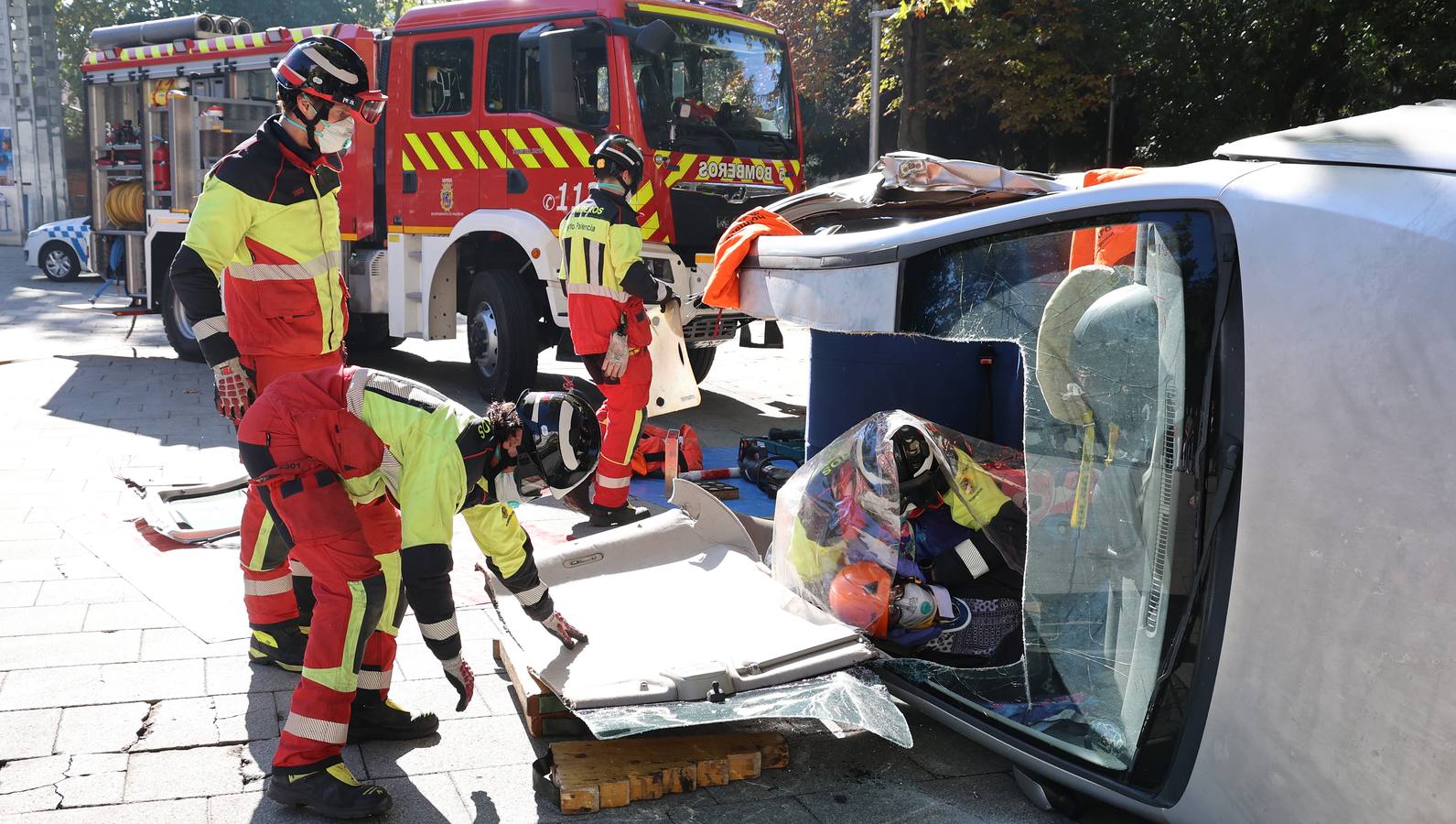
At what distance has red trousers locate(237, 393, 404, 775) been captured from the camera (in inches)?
117

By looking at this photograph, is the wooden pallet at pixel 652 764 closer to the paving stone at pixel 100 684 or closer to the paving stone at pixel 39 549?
the paving stone at pixel 100 684

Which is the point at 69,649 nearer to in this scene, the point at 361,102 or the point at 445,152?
the point at 361,102

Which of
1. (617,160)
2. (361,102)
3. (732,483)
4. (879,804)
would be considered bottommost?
(879,804)

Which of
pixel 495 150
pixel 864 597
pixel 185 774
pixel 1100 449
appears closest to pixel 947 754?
pixel 864 597

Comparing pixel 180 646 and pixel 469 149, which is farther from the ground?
pixel 469 149

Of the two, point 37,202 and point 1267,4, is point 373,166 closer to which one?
point 1267,4

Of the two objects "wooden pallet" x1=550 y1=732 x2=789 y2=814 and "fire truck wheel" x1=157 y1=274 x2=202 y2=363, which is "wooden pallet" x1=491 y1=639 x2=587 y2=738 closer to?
"wooden pallet" x1=550 y1=732 x2=789 y2=814

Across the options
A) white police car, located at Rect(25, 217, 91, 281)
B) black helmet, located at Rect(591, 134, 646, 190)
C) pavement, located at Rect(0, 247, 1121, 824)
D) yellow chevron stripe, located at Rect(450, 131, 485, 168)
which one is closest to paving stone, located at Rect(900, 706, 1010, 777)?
pavement, located at Rect(0, 247, 1121, 824)

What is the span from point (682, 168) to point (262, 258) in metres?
3.85

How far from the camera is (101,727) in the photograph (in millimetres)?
3324

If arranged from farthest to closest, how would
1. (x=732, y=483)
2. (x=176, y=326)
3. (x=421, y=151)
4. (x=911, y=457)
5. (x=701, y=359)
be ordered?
(x=176, y=326) → (x=701, y=359) → (x=421, y=151) → (x=732, y=483) → (x=911, y=457)

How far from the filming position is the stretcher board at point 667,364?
6152 mm

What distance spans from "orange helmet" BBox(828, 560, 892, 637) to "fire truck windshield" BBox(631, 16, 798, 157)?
4.66 m

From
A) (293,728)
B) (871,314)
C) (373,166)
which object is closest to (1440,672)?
(871,314)
